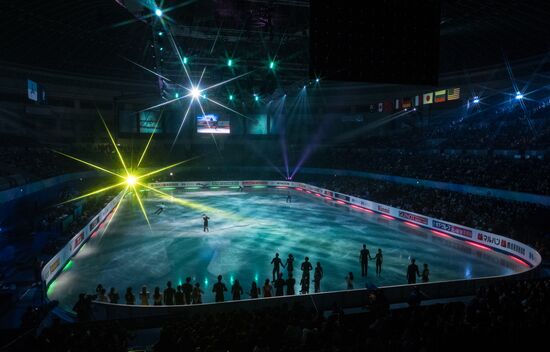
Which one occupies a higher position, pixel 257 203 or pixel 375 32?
pixel 375 32

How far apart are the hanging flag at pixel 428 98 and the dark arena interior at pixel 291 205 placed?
24 centimetres

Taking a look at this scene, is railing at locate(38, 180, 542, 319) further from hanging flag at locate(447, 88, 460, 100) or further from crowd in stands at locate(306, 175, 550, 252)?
hanging flag at locate(447, 88, 460, 100)

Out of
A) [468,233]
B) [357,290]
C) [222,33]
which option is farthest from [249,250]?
[468,233]

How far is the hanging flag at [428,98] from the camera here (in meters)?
47.7

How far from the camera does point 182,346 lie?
688 cm

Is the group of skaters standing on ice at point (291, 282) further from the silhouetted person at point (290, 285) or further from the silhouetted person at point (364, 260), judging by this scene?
the silhouetted person at point (364, 260)

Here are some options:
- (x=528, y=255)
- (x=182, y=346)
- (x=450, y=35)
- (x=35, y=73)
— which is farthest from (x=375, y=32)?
(x=35, y=73)

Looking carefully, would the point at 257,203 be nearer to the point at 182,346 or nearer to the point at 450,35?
the point at 450,35

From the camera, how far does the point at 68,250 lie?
716 inches

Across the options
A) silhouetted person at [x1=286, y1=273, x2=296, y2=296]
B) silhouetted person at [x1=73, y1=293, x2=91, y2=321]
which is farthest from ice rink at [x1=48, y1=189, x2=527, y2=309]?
silhouetted person at [x1=73, y1=293, x2=91, y2=321]

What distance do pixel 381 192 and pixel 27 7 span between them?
34615 millimetres

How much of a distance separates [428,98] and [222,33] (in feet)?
114

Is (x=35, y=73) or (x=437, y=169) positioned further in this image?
(x=35, y=73)

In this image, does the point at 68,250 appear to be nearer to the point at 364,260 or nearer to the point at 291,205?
the point at 364,260
